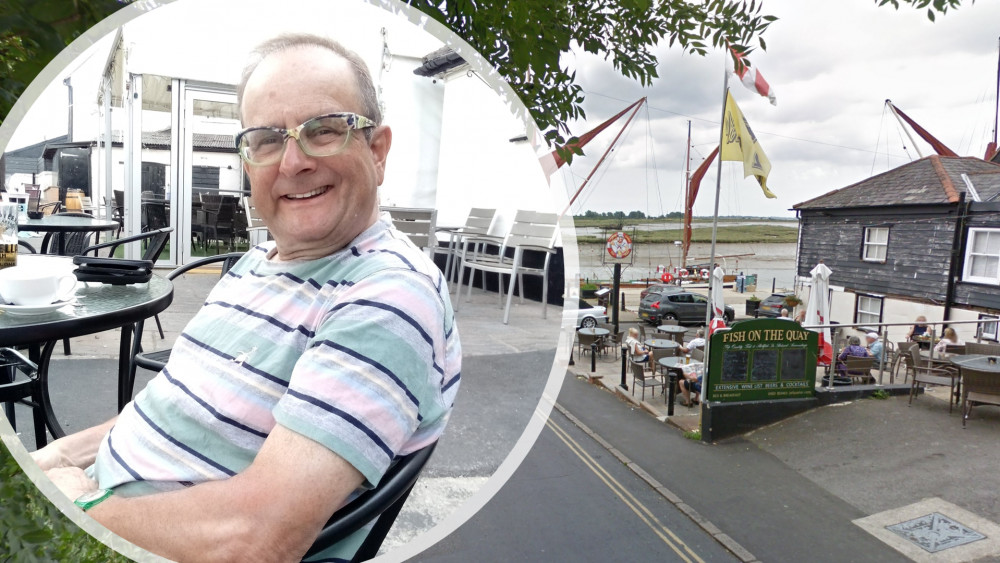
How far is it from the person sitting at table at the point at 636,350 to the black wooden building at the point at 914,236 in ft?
41.7

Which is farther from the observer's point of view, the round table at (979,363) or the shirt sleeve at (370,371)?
the round table at (979,363)

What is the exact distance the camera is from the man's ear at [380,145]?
508 mm

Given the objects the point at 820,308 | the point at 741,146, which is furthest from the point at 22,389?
the point at 820,308

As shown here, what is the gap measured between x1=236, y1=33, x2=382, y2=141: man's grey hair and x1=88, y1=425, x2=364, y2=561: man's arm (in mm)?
257

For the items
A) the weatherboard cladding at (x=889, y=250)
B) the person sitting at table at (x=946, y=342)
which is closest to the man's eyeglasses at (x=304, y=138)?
the person sitting at table at (x=946, y=342)

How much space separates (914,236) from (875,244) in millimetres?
2177

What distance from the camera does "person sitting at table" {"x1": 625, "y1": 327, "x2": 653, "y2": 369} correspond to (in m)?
12.6

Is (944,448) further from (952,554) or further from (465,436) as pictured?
(465,436)

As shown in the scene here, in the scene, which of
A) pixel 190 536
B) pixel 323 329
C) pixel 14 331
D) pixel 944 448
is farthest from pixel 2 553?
pixel 944 448

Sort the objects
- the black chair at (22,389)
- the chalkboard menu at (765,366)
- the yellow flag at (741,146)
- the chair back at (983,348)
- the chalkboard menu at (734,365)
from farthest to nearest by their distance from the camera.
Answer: the chair back at (983,348) → the chalkboard menu at (765,366) → the chalkboard menu at (734,365) → the yellow flag at (741,146) → the black chair at (22,389)

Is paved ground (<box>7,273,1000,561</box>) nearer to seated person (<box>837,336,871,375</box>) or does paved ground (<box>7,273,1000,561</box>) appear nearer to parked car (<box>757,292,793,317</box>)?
seated person (<box>837,336,871,375</box>)

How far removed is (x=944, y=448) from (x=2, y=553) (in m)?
12.5

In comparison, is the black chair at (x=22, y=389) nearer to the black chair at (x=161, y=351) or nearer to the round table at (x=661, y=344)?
the black chair at (x=161, y=351)

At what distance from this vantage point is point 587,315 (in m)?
0.63
